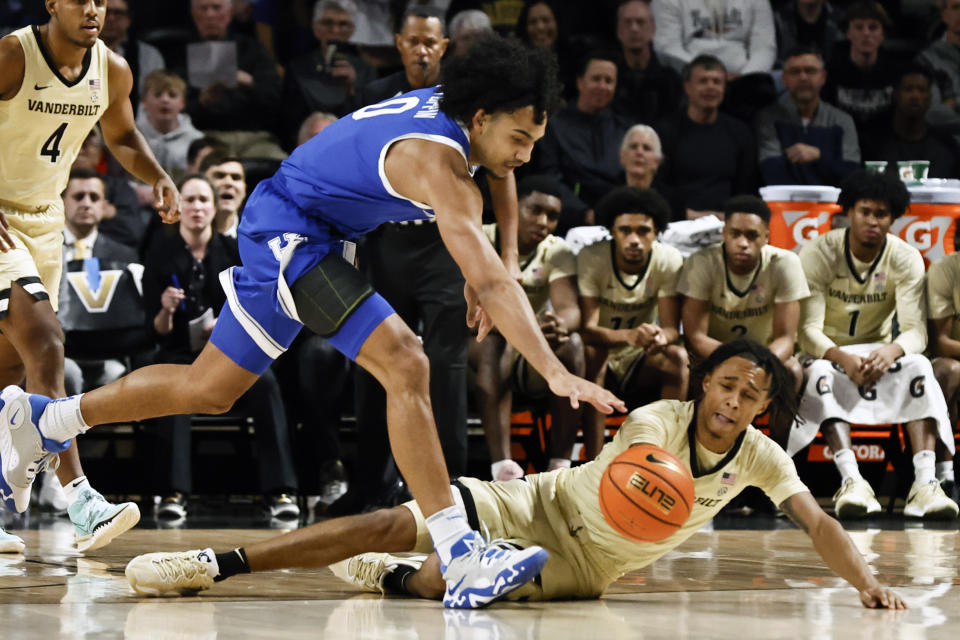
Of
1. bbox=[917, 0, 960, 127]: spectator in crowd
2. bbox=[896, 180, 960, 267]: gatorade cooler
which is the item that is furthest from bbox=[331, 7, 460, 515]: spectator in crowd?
bbox=[917, 0, 960, 127]: spectator in crowd

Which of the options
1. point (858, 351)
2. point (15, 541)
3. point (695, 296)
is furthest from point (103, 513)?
point (858, 351)

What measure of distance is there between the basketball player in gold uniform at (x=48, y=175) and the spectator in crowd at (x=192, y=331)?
1.39 metres

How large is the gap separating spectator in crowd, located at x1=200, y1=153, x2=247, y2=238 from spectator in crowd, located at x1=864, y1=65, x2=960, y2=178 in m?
4.05

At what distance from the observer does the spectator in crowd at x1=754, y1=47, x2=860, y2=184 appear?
7.84m

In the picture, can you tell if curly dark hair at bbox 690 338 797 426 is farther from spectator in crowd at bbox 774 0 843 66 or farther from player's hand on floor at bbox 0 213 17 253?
spectator in crowd at bbox 774 0 843 66

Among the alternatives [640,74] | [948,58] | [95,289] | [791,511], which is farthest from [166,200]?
[948,58]

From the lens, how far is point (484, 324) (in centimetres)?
345

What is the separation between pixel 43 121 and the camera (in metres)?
4.25

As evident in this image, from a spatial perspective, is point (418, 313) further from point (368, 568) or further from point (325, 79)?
point (325, 79)

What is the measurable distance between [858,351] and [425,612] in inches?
157

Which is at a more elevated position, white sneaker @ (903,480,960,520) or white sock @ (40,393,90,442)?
white sock @ (40,393,90,442)

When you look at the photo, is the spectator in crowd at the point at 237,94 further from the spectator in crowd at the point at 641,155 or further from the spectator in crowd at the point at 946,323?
the spectator in crowd at the point at 946,323

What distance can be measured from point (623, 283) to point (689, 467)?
3009 millimetres

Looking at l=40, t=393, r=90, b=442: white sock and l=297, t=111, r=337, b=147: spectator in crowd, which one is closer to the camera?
l=40, t=393, r=90, b=442: white sock
